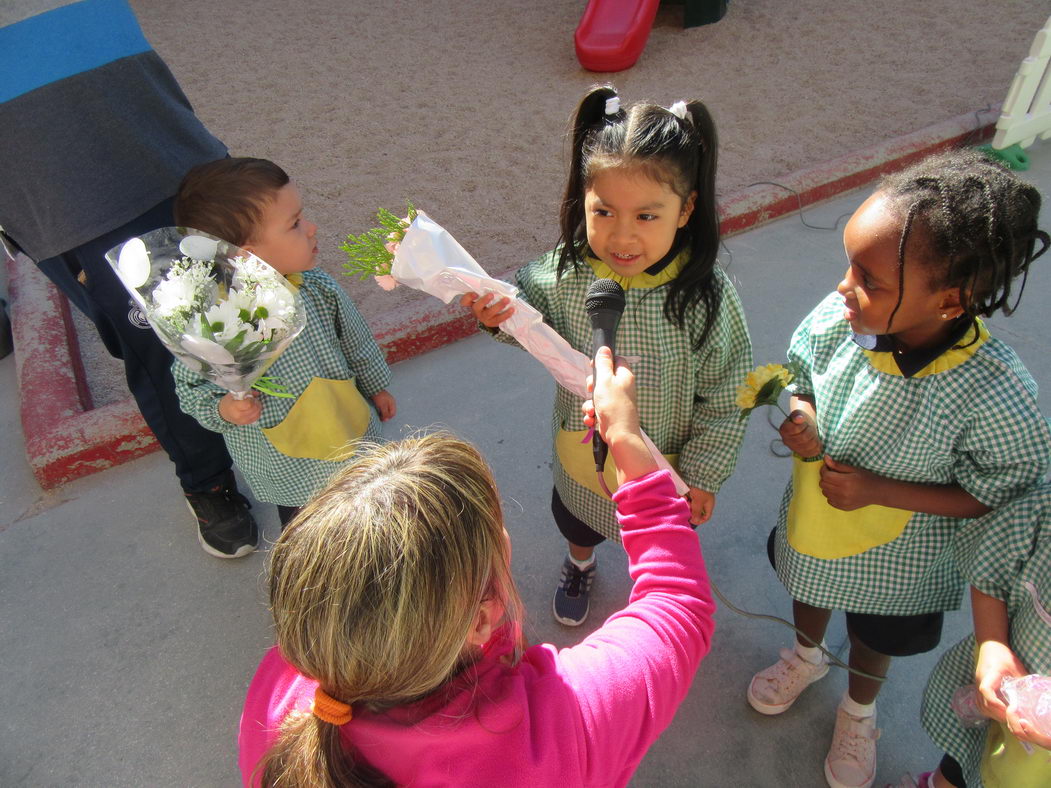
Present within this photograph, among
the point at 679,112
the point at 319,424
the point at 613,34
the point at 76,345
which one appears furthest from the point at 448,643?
the point at 613,34

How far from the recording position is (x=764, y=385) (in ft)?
5.55

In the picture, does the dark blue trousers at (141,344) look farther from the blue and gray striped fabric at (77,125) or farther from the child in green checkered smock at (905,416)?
the child in green checkered smock at (905,416)

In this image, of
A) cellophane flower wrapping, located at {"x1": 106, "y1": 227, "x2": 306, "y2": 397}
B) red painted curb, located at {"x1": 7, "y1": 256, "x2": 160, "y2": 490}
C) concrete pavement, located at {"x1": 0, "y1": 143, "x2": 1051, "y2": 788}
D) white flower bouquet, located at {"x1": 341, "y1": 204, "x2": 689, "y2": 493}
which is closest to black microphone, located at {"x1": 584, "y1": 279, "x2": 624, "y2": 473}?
white flower bouquet, located at {"x1": 341, "y1": 204, "x2": 689, "y2": 493}

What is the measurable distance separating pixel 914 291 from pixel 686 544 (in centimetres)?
70

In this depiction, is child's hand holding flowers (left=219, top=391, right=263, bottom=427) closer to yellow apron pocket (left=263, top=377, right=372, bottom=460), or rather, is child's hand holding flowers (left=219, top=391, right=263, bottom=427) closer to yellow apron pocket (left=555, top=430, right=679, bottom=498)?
yellow apron pocket (left=263, top=377, right=372, bottom=460)

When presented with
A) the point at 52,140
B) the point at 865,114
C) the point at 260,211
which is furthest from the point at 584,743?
the point at 865,114

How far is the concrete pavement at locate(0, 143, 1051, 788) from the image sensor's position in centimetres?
215

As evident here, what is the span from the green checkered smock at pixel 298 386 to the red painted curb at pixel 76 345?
1176mm

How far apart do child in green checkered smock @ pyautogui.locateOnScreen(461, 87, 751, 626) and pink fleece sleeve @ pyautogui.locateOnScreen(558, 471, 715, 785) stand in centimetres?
70

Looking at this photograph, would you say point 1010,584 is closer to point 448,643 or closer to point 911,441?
point 911,441

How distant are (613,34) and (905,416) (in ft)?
17.1

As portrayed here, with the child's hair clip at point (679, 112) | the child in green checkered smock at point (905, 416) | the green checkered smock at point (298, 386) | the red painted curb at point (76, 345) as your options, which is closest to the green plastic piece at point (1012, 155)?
the red painted curb at point (76, 345)

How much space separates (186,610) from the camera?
257 centimetres

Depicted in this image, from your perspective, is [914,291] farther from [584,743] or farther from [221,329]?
[221,329]
